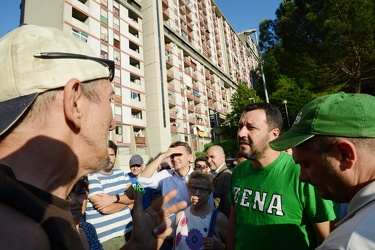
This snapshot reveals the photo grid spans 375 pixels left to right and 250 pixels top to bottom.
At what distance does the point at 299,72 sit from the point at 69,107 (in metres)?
18.9

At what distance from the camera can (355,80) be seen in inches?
584

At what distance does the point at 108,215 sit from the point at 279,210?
2299 millimetres

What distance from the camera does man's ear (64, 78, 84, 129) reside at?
91cm

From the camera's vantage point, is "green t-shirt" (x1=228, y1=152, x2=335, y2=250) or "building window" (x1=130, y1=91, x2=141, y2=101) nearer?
"green t-shirt" (x1=228, y1=152, x2=335, y2=250)

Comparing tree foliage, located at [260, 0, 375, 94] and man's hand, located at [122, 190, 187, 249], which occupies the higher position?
tree foliage, located at [260, 0, 375, 94]

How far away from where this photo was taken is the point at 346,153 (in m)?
A: 1.39

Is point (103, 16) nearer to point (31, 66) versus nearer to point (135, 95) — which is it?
point (135, 95)

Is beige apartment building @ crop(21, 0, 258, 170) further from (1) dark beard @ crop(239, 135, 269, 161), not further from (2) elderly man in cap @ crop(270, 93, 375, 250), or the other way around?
(2) elderly man in cap @ crop(270, 93, 375, 250)

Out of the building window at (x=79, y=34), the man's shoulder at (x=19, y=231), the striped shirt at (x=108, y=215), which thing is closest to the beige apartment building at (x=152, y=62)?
the building window at (x=79, y=34)

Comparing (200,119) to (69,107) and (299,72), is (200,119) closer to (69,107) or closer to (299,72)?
(299,72)

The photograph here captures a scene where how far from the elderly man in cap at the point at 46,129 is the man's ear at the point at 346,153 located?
1306 millimetres

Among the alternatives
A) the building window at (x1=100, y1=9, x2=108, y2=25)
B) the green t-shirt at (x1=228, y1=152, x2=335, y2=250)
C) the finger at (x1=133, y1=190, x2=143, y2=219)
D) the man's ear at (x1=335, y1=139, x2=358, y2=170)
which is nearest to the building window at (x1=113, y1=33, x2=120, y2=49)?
the building window at (x1=100, y1=9, x2=108, y2=25)

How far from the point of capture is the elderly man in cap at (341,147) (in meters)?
1.32

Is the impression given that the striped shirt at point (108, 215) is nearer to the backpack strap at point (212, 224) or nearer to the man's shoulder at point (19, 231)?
the backpack strap at point (212, 224)
